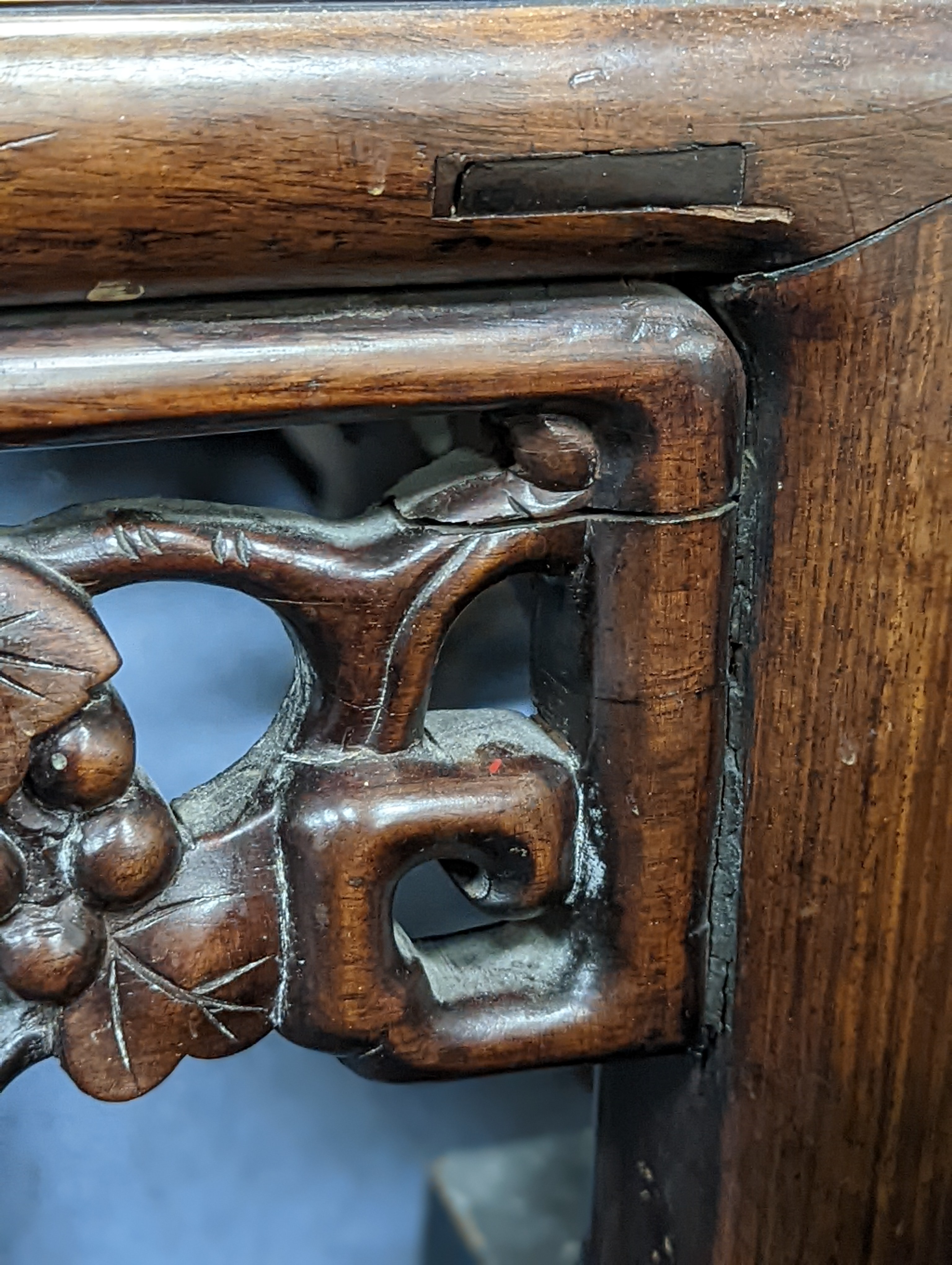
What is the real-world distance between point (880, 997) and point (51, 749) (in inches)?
12.9

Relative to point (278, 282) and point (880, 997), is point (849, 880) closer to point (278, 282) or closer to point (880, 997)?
point (880, 997)

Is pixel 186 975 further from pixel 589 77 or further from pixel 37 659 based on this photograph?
pixel 589 77

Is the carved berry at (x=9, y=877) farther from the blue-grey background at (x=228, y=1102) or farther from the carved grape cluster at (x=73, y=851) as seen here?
the blue-grey background at (x=228, y=1102)

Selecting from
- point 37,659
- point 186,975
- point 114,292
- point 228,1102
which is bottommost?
point 228,1102

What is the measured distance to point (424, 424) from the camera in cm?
47

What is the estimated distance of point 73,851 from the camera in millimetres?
428

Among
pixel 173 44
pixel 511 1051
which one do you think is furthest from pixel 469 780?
pixel 173 44

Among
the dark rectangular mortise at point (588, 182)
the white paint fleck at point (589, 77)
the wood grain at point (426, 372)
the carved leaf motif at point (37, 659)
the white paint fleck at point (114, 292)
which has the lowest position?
the carved leaf motif at point (37, 659)

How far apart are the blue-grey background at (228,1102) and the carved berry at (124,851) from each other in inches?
3.6

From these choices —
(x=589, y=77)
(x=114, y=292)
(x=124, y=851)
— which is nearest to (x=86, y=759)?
(x=124, y=851)

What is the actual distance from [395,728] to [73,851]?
0.37ft

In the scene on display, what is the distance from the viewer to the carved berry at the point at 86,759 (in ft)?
1.35

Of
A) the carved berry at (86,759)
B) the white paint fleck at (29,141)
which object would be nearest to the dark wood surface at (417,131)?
the white paint fleck at (29,141)

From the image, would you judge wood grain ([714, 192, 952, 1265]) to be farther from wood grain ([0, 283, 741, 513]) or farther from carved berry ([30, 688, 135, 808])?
carved berry ([30, 688, 135, 808])
